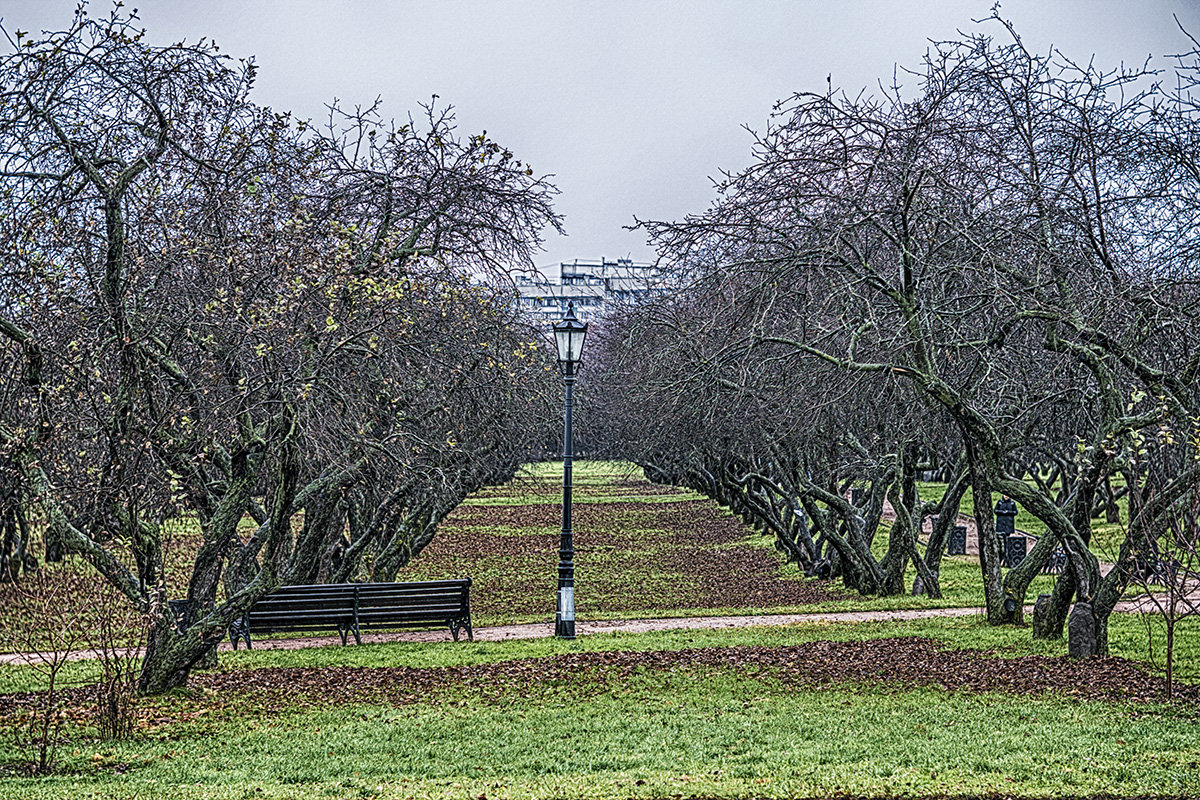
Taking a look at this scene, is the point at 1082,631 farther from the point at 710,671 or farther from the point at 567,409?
the point at 567,409

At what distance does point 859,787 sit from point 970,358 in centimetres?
841

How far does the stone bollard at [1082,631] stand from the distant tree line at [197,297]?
736 cm

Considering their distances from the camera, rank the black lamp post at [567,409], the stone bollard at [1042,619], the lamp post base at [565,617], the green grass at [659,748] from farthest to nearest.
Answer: the black lamp post at [567,409] < the lamp post base at [565,617] < the stone bollard at [1042,619] < the green grass at [659,748]

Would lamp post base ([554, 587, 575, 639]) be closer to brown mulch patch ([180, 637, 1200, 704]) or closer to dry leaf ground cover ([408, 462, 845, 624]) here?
Result: brown mulch patch ([180, 637, 1200, 704])

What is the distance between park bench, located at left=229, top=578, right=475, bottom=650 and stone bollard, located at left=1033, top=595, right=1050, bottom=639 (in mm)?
7484

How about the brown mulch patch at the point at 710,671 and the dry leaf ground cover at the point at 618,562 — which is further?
the dry leaf ground cover at the point at 618,562

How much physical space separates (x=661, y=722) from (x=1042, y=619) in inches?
261

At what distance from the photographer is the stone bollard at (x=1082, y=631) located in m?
12.2

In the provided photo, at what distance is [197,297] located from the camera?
11609 millimetres

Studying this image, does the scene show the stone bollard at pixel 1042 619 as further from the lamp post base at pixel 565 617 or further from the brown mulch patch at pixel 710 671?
the lamp post base at pixel 565 617

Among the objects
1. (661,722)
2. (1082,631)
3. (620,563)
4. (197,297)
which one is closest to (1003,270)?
(1082,631)

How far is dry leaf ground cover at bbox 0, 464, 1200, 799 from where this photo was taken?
7.21 metres

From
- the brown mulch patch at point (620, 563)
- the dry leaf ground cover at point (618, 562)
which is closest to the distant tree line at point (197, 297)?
the dry leaf ground cover at point (618, 562)

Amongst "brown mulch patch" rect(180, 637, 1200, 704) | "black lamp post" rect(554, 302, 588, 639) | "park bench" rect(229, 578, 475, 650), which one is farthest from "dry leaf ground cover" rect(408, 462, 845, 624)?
"brown mulch patch" rect(180, 637, 1200, 704)
